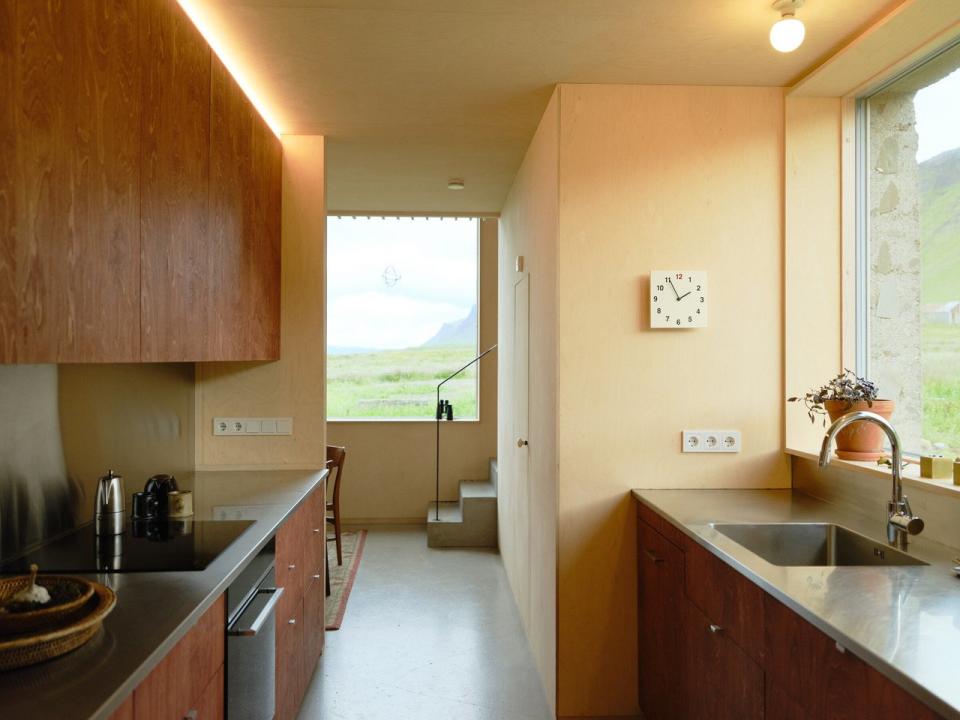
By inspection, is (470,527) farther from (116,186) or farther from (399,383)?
(116,186)

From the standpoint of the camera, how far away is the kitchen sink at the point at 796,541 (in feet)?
7.47

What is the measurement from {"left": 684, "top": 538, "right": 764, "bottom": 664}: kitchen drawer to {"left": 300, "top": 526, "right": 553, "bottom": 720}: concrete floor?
1179mm

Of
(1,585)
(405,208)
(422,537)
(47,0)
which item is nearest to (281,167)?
(405,208)

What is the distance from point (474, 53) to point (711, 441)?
172cm

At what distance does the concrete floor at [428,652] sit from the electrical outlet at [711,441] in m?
1.26

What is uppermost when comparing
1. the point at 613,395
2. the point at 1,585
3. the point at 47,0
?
the point at 47,0

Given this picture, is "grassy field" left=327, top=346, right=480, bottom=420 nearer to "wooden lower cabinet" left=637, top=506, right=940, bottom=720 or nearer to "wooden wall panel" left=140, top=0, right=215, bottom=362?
"wooden lower cabinet" left=637, top=506, right=940, bottom=720

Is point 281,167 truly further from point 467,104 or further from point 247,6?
point 247,6

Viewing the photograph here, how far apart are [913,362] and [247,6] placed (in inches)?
101

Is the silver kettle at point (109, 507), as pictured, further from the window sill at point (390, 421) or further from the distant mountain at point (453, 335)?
the distant mountain at point (453, 335)

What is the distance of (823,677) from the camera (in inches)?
58.6

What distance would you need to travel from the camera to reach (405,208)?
5.14 m

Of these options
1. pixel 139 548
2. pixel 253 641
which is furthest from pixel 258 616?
pixel 139 548

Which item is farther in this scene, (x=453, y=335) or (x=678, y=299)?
(x=453, y=335)
